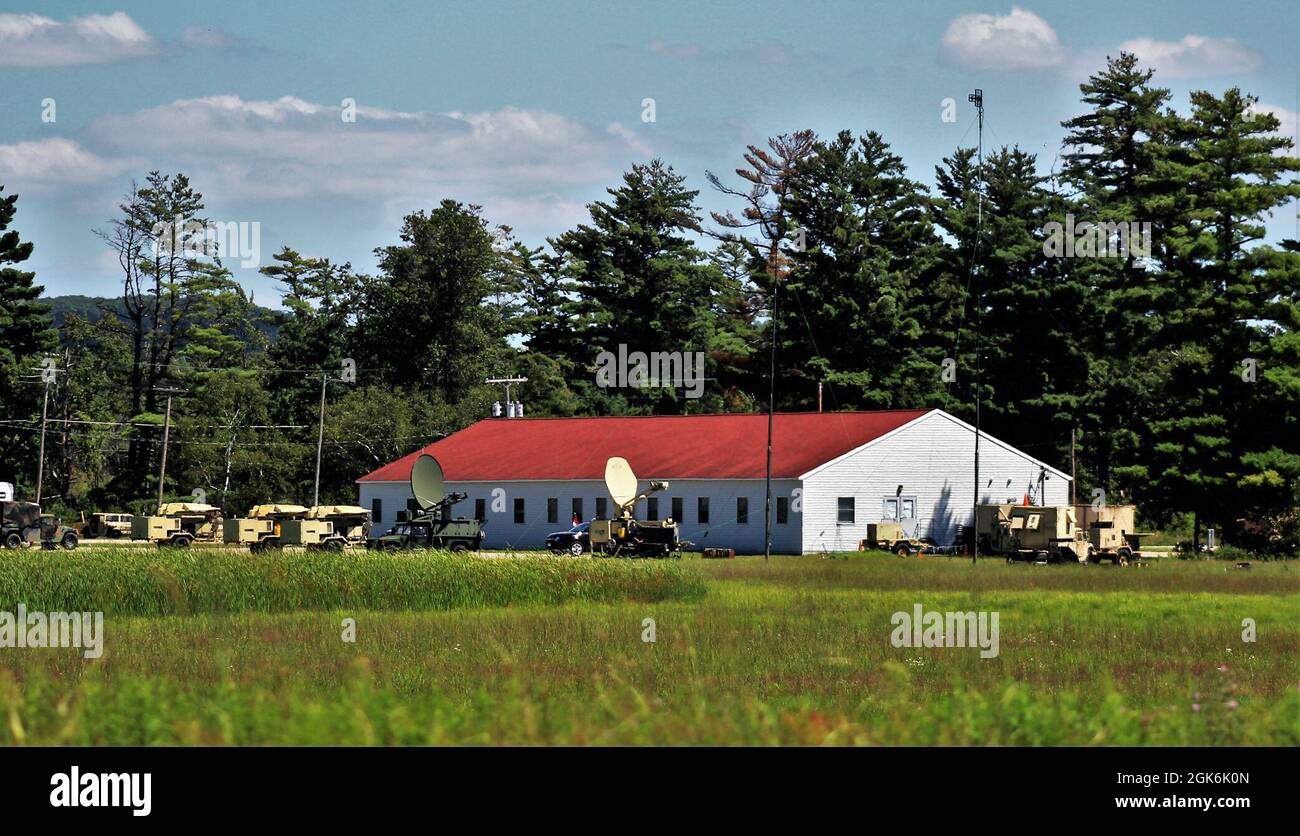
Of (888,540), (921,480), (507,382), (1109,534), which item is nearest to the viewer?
(1109,534)

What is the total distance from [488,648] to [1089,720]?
17.8 metres

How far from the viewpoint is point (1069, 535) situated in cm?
6031

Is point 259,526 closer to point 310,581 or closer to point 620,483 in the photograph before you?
point 620,483

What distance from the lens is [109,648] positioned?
26.7m

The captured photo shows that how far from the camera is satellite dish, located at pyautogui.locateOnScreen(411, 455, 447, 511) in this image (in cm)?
5878

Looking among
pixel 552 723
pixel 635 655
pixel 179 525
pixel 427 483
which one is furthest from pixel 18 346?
pixel 552 723

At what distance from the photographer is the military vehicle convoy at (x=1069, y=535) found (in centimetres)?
6000

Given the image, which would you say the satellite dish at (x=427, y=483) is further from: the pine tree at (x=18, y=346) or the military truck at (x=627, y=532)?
the pine tree at (x=18, y=346)

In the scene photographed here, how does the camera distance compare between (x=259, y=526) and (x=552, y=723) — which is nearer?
(x=552, y=723)

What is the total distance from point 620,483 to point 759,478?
28.0 ft

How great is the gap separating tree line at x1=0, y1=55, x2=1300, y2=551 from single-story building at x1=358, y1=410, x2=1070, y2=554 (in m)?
4.14

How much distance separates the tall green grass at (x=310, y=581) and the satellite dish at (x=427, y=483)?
50.1 feet

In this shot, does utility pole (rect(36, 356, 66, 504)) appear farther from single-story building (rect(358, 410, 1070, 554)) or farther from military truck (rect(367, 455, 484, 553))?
military truck (rect(367, 455, 484, 553))
